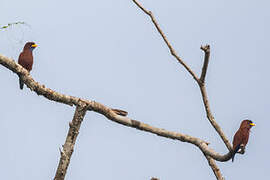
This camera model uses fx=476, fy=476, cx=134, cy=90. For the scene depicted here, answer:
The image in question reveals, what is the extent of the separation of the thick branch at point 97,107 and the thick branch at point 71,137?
7 cm

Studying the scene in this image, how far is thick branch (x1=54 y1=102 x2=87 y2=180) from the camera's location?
4.75m

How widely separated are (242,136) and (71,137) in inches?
83.2

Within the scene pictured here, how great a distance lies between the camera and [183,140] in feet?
17.7

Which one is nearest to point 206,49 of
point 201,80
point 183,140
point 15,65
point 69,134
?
point 201,80

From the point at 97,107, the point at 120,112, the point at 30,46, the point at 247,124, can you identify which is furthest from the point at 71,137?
the point at 30,46

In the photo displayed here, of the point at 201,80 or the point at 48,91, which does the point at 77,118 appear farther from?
the point at 201,80

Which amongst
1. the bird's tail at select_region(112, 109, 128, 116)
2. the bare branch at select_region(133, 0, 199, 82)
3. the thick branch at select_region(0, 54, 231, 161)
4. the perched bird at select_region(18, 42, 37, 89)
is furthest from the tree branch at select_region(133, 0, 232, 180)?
the perched bird at select_region(18, 42, 37, 89)

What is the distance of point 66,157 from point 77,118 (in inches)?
16.3

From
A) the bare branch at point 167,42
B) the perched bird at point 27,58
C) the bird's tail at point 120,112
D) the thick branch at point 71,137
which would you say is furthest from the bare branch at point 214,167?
the perched bird at point 27,58

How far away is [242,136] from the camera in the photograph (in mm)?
5711

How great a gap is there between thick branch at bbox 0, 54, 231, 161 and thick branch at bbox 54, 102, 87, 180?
0.24 feet

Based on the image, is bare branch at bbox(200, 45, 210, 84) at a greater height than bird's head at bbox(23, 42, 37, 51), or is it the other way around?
bird's head at bbox(23, 42, 37, 51)

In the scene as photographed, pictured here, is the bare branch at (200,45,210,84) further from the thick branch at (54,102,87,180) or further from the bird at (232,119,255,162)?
the thick branch at (54,102,87,180)

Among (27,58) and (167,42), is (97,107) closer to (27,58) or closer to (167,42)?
(167,42)
